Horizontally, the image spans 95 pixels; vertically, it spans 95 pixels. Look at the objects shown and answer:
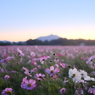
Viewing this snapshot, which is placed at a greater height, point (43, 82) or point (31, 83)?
point (31, 83)

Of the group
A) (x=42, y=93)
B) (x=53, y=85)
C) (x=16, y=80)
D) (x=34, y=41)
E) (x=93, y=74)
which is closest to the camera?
(x=42, y=93)

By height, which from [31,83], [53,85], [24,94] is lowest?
[24,94]

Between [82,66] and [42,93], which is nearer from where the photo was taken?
[42,93]

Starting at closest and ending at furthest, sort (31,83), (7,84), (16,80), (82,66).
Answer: (31,83) < (7,84) < (16,80) < (82,66)

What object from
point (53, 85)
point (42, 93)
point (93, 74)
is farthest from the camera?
point (93, 74)

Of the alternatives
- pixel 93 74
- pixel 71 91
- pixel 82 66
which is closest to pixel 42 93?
pixel 71 91

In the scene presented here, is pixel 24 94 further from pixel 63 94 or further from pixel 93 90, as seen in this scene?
pixel 93 90

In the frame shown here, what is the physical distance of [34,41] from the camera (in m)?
20.7

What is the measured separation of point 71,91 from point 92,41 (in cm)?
2226

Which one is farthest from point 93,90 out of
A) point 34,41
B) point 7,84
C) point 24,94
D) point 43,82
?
point 34,41

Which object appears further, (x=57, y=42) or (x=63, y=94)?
(x=57, y=42)

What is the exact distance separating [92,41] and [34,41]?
848 cm

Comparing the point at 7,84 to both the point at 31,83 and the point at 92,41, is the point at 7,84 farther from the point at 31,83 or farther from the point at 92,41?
the point at 92,41

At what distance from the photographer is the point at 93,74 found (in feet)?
8.81
